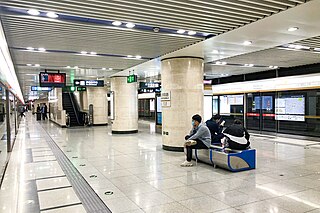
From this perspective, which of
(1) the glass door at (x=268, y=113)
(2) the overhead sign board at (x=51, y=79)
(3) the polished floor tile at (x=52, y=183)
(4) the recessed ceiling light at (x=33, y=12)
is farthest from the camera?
(1) the glass door at (x=268, y=113)

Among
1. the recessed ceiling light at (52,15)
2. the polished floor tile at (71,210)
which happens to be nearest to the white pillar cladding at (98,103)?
the recessed ceiling light at (52,15)

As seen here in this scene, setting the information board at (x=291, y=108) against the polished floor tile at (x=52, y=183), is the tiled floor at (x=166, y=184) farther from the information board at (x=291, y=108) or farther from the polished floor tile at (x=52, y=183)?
the information board at (x=291, y=108)

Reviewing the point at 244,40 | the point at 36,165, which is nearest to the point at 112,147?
the point at 36,165

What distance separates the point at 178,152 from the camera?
25.6 feet

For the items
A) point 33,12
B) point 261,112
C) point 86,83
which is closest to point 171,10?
point 33,12

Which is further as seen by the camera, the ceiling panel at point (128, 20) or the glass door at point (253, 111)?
the glass door at point (253, 111)

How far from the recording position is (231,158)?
5.33m

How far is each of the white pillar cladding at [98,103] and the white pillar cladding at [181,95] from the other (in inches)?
435

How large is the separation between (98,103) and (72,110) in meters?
3.08

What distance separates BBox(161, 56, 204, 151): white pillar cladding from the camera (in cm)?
784

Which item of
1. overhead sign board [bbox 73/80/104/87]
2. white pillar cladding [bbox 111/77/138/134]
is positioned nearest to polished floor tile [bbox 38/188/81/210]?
white pillar cladding [bbox 111/77/138/134]

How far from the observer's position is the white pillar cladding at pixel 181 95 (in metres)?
7.84

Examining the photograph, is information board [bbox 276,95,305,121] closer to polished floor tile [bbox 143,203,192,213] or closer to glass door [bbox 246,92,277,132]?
glass door [bbox 246,92,277,132]

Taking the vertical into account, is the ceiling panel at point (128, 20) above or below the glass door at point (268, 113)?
above
